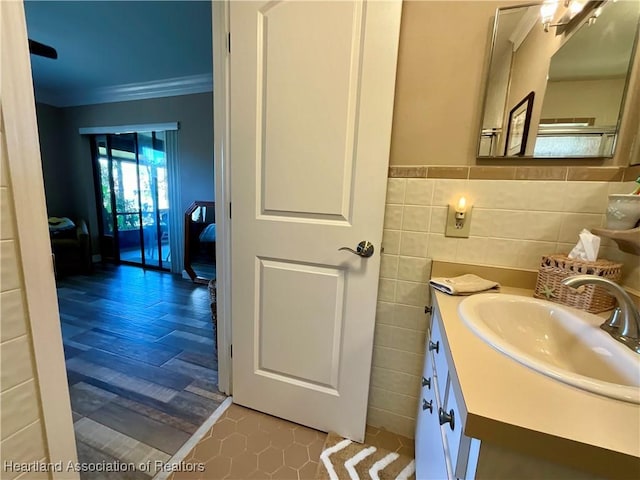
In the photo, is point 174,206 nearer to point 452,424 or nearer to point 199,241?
point 199,241

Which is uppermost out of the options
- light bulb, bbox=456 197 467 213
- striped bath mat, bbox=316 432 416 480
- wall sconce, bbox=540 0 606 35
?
wall sconce, bbox=540 0 606 35

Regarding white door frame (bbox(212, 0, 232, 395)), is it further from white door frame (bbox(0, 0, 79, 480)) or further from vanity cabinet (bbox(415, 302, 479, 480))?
vanity cabinet (bbox(415, 302, 479, 480))

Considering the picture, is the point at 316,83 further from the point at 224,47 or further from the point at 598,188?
the point at 598,188

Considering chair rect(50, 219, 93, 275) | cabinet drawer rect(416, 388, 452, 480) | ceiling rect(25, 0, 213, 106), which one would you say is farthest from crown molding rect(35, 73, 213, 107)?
cabinet drawer rect(416, 388, 452, 480)

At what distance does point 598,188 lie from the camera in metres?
0.97

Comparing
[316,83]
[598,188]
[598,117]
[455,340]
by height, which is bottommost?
[455,340]

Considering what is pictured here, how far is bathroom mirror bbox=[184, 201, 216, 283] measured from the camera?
3.52 metres

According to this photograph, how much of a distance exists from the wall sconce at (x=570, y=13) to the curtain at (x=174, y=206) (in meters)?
3.62

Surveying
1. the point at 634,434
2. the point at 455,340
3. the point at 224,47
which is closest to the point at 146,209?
the point at 224,47

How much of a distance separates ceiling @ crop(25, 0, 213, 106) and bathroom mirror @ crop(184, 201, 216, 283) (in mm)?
1492

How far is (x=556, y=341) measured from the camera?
2.65ft

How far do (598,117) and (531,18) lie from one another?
1.32 feet

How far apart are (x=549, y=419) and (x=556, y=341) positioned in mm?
523

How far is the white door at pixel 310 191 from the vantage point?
3.47 feet
